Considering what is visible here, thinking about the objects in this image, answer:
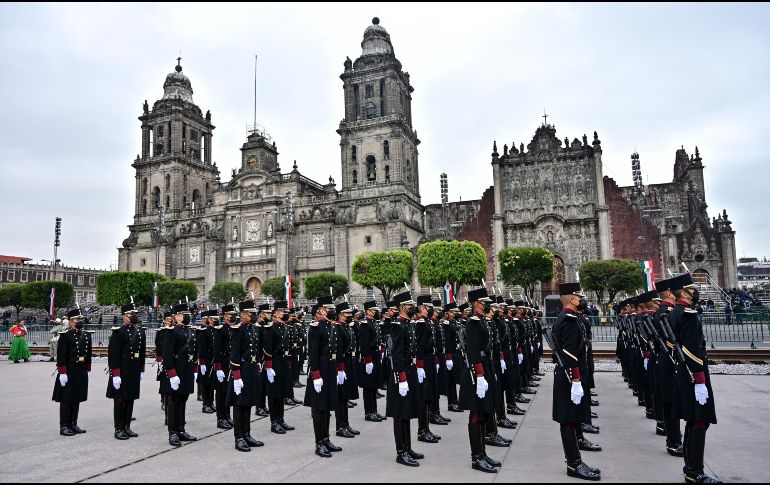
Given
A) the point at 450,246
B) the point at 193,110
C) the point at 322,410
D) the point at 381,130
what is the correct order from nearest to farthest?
1. the point at 322,410
2. the point at 450,246
3. the point at 381,130
4. the point at 193,110

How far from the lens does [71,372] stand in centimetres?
1009

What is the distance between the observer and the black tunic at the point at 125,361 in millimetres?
9617

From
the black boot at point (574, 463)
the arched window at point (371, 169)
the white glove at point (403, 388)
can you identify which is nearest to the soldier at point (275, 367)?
the white glove at point (403, 388)

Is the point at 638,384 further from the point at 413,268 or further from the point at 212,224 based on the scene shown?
the point at 212,224

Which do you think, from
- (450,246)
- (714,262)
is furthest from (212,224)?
(714,262)

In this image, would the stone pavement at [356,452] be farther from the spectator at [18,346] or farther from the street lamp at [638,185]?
the street lamp at [638,185]

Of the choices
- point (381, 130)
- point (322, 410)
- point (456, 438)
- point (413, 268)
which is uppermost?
point (381, 130)

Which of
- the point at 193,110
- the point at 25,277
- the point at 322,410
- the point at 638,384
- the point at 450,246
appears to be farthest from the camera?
the point at 25,277

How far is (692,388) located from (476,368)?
2.64 metres

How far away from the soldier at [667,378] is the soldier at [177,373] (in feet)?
24.5

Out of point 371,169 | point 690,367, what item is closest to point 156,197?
point 371,169

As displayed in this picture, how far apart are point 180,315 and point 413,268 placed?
36.5 metres

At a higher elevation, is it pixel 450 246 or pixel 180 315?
pixel 450 246

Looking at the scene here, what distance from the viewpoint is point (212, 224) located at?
2367 inches
